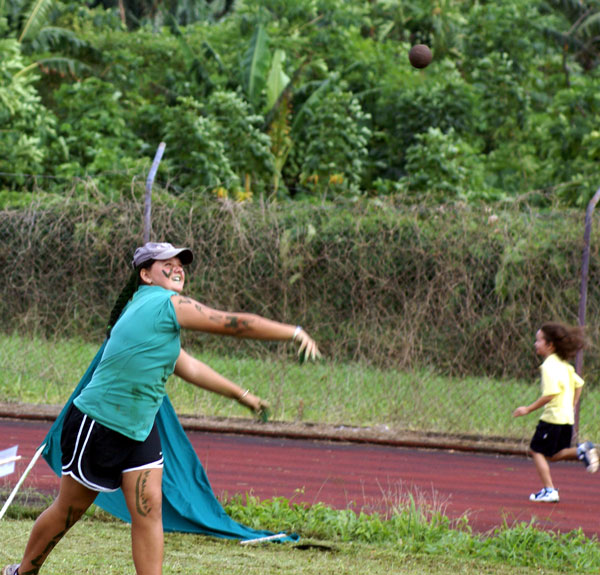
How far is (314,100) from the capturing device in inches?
883

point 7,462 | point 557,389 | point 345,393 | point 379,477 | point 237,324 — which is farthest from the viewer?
point 345,393

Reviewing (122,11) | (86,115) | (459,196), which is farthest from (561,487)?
(122,11)

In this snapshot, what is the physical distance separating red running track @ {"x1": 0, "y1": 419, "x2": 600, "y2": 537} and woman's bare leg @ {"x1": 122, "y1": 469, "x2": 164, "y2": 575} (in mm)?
2580

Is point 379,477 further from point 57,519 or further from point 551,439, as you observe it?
point 57,519

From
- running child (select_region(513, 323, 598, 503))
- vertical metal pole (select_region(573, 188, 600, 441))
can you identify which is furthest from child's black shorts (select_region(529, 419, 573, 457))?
vertical metal pole (select_region(573, 188, 600, 441))

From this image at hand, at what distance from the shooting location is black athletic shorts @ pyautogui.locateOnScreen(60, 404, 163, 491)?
4137mm

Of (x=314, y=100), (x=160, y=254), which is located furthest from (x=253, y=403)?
(x=314, y=100)

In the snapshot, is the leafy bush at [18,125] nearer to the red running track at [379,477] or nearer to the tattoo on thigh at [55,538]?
the red running track at [379,477]

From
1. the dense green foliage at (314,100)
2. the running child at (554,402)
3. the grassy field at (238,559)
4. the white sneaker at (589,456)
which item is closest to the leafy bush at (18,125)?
the dense green foliage at (314,100)

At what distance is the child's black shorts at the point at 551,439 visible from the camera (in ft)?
25.2

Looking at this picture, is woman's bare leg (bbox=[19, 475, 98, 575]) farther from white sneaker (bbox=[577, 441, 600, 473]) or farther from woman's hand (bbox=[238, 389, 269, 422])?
white sneaker (bbox=[577, 441, 600, 473])

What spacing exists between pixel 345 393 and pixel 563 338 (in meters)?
3.35

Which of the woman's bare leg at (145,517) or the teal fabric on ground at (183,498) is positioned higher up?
the woman's bare leg at (145,517)

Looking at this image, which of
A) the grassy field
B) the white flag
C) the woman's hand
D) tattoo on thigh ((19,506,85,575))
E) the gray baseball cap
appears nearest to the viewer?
the white flag
